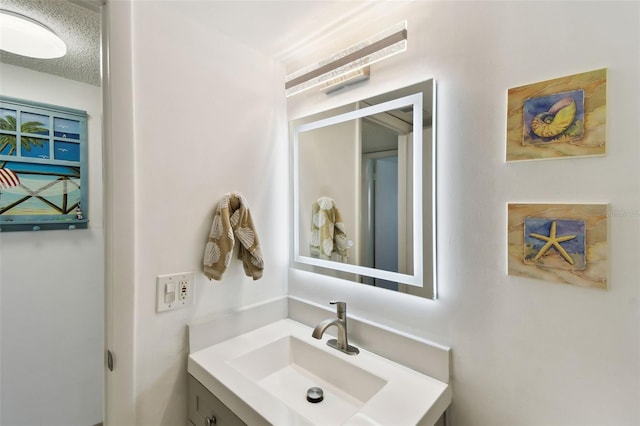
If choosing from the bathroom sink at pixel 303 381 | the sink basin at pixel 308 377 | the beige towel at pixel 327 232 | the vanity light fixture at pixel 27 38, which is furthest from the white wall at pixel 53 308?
the beige towel at pixel 327 232

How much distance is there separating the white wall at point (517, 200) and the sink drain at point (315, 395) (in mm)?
369

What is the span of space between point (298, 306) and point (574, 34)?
1406 mm

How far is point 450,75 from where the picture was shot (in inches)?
37.2

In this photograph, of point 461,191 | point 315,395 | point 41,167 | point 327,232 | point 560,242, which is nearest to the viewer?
point 560,242

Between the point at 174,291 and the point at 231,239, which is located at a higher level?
the point at 231,239

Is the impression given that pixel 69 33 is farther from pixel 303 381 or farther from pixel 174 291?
pixel 303 381

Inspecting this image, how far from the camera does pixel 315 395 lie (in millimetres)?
1029

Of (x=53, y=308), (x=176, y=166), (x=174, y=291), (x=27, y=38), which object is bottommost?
(x=53, y=308)

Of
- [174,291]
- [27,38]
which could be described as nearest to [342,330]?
[174,291]

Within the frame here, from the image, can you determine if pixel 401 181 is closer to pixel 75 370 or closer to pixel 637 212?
pixel 637 212

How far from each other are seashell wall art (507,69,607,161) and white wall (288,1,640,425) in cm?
2

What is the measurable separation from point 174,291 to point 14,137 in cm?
127

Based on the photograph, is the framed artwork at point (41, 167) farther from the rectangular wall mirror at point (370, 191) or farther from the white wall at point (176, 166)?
the rectangular wall mirror at point (370, 191)

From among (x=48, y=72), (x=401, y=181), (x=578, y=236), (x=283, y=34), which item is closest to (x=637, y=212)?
(x=578, y=236)
